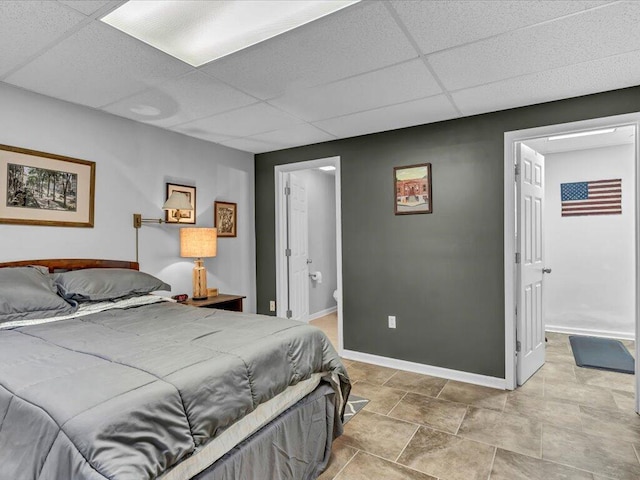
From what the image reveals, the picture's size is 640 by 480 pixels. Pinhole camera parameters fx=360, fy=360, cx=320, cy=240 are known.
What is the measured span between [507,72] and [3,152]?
11.2 ft

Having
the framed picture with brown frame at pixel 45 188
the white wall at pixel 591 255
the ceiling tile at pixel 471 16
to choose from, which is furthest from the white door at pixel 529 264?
the framed picture with brown frame at pixel 45 188

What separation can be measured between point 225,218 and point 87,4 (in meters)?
2.64

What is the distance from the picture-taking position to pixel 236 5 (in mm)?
1839

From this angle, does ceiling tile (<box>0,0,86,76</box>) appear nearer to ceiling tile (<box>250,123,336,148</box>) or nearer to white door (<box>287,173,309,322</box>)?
ceiling tile (<box>250,123,336,148</box>)

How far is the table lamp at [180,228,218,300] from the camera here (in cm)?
345

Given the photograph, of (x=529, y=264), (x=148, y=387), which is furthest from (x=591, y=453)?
(x=148, y=387)

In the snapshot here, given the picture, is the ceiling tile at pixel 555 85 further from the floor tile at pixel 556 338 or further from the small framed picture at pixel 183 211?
the floor tile at pixel 556 338

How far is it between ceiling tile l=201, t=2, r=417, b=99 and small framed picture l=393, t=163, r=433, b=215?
1402 mm

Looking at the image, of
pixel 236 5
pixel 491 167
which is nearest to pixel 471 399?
pixel 491 167

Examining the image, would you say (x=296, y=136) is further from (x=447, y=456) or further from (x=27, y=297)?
(x=447, y=456)

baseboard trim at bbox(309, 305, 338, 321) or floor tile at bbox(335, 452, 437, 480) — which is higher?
baseboard trim at bbox(309, 305, 338, 321)

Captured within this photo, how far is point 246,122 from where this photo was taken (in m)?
3.30

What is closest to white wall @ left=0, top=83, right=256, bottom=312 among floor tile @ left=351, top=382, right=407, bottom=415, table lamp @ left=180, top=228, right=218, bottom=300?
table lamp @ left=180, top=228, right=218, bottom=300

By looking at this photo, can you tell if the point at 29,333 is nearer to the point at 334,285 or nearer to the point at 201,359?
the point at 201,359
